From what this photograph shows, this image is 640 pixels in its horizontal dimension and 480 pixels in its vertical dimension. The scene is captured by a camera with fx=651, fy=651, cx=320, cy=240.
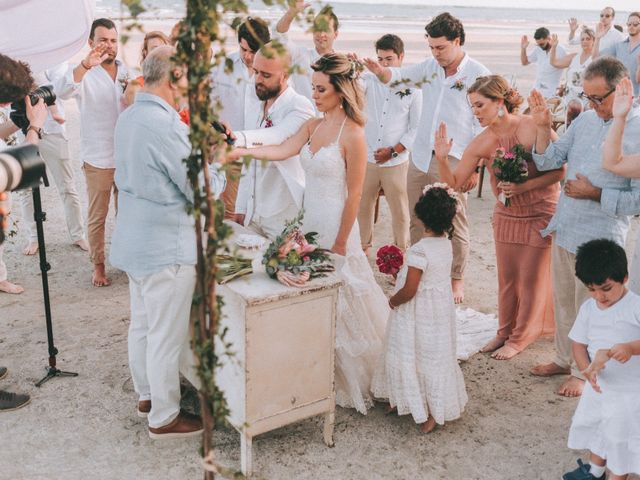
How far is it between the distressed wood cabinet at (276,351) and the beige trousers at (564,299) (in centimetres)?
182

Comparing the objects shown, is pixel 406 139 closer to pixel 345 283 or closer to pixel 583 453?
pixel 345 283

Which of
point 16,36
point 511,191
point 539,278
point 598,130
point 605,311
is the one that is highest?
point 16,36

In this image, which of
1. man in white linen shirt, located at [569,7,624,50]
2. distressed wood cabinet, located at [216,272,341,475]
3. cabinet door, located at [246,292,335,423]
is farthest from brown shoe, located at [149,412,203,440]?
man in white linen shirt, located at [569,7,624,50]

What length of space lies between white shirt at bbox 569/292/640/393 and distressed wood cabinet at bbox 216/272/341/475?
1.38 m

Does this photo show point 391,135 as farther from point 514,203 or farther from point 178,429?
point 178,429

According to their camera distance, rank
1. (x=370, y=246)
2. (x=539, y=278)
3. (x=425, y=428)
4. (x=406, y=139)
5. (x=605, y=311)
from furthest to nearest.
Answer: (x=370, y=246) < (x=406, y=139) < (x=539, y=278) < (x=425, y=428) < (x=605, y=311)

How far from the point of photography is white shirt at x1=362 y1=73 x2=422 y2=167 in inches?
251

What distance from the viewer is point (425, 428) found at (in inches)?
160

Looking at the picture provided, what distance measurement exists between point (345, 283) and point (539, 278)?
1.70 m

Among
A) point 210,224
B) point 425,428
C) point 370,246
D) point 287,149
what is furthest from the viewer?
point 370,246

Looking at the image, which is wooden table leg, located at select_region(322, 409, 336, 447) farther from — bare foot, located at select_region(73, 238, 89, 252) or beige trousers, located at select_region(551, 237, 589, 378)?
bare foot, located at select_region(73, 238, 89, 252)

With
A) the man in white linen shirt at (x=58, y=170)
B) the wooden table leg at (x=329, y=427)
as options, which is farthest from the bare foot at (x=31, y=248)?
the wooden table leg at (x=329, y=427)

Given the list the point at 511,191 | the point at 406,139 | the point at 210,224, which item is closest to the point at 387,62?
the point at 406,139

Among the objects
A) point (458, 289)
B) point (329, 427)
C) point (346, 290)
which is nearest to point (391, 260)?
point (346, 290)
